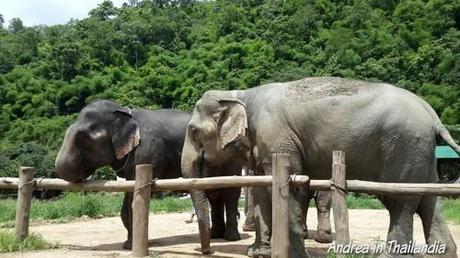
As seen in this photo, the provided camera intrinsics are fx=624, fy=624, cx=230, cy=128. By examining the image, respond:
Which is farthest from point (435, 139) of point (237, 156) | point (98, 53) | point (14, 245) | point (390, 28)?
point (98, 53)

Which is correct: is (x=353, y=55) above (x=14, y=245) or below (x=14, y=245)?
above

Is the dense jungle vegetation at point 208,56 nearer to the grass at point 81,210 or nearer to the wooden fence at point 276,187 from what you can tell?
the grass at point 81,210

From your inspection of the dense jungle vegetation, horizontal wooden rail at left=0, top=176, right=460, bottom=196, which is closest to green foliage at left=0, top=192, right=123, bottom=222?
horizontal wooden rail at left=0, top=176, right=460, bottom=196

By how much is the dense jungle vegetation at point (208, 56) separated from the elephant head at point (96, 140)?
90.5 feet

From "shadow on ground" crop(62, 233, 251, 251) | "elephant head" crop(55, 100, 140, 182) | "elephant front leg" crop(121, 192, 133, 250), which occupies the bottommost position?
"shadow on ground" crop(62, 233, 251, 251)

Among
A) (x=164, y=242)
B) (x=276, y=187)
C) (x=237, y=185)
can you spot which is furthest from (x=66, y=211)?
(x=276, y=187)

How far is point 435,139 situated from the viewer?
6.29m

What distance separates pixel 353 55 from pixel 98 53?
1238 inches

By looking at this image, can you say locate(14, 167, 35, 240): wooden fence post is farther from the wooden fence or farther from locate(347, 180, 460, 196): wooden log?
locate(347, 180, 460, 196): wooden log

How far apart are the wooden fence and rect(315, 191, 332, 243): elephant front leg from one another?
8.19 feet

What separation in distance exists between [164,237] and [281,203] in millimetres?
3848

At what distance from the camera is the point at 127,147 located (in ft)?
27.7

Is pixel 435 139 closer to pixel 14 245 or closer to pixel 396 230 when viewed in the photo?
pixel 396 230

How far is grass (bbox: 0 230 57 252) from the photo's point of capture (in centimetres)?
782
